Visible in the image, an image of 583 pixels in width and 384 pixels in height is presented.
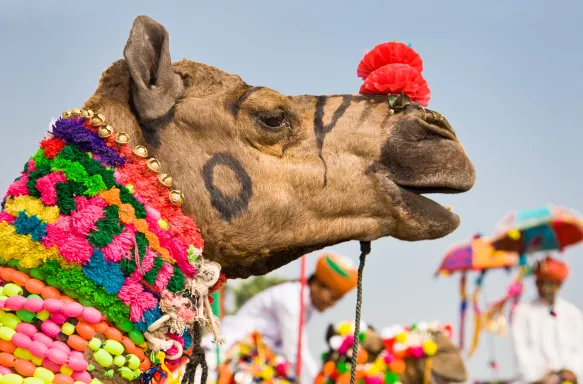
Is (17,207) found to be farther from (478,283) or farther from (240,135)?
(478,283)

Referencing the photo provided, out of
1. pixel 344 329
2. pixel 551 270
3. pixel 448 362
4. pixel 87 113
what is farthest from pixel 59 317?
pixel 551 270

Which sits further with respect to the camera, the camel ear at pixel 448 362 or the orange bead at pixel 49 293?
the camel ear at pixel 448 362

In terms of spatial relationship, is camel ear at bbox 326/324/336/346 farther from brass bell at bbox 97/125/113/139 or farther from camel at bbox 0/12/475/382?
brass bell at bbox 97/125/113/139

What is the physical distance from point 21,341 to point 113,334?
303 mm

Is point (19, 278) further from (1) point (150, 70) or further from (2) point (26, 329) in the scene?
(1) point (150, 70)

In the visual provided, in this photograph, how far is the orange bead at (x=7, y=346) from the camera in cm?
271

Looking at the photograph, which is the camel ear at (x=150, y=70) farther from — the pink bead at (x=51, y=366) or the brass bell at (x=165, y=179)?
the pink bead at (x=51, y=366)

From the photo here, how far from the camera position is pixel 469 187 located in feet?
11.1

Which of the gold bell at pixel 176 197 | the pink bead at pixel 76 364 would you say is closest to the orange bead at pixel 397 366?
the gold bell at pixel 176 197

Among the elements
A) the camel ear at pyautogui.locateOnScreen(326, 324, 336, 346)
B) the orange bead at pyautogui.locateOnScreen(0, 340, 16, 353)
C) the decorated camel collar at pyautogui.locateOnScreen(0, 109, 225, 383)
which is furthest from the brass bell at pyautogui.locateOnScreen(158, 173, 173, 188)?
the camel ear at pyautogui.locateOnScreen(326, 324, 336, 346)

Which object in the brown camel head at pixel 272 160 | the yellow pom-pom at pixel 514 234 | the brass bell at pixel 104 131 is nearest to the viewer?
the brass bell at pixel 104 131

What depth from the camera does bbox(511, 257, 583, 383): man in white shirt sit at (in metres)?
11.4

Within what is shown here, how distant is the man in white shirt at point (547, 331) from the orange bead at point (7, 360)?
9694 millimetres

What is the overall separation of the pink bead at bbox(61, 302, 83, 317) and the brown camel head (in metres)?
0.64
